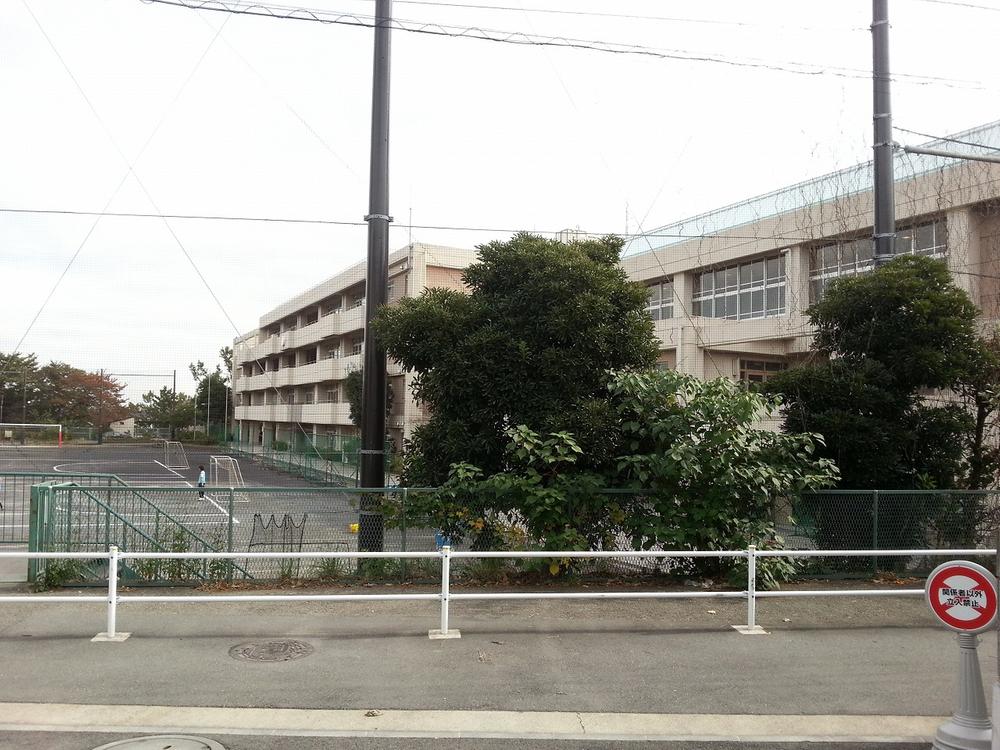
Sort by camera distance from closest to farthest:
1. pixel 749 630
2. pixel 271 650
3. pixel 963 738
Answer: pixel 963 738
pixel 271 650
pixel 749 630

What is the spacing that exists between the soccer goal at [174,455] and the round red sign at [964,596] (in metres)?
13.1

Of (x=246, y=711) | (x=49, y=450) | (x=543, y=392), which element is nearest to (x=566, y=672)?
(x=246, y=711)

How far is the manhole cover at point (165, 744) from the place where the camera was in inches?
171

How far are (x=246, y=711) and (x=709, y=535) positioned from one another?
5470 millimetres

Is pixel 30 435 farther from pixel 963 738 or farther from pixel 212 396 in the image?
pixel 963 738

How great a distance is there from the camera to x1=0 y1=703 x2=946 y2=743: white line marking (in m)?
4.58

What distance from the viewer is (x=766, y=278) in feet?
68.5

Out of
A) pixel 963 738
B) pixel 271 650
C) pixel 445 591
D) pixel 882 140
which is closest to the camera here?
pixel 963 738

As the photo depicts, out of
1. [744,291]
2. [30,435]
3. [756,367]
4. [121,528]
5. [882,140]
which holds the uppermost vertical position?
[882,140]

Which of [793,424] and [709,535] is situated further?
[793,424]

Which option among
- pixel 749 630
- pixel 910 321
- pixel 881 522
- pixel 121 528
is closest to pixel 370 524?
pixel 121 528

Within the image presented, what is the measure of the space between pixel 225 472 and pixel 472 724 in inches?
792

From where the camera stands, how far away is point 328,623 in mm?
7012

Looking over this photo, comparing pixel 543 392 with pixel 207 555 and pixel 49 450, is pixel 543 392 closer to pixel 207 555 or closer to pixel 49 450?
pixel 207 555
